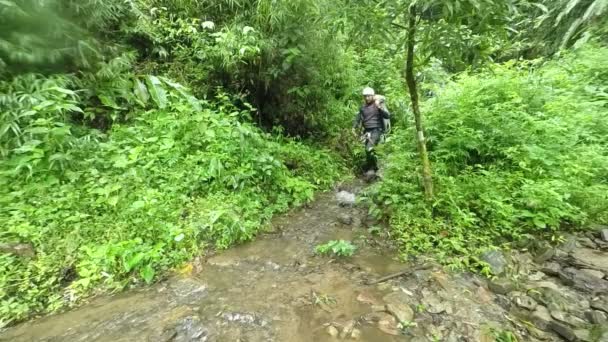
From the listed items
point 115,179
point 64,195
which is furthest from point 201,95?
point 64,195

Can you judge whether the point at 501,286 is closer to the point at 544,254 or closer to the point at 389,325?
the point at 544,254

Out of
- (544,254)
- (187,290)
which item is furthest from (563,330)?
(187,290)

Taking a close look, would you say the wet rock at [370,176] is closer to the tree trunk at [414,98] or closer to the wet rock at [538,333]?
the tree trunk at [414,98]

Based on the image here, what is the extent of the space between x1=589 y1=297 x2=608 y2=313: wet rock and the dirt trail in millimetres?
604

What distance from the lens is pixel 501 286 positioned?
3377 mm

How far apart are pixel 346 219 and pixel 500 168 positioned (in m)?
2.24

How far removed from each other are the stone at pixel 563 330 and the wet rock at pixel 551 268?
81 cm

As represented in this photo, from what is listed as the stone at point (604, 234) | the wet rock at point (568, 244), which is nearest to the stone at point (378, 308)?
the wet rock at point (568, 244)

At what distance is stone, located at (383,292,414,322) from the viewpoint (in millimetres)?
3053

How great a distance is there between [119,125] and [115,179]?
1296 millimetres

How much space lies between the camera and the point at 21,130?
452cm

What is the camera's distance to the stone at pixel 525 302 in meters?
3.14

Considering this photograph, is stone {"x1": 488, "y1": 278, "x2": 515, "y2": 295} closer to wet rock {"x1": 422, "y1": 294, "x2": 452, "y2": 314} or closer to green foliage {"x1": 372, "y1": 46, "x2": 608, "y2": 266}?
green foliage {"x1": 372, "y1": 46, "x2": 608, "y2": 266}

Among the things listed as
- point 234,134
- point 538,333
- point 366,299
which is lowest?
point 538,333
